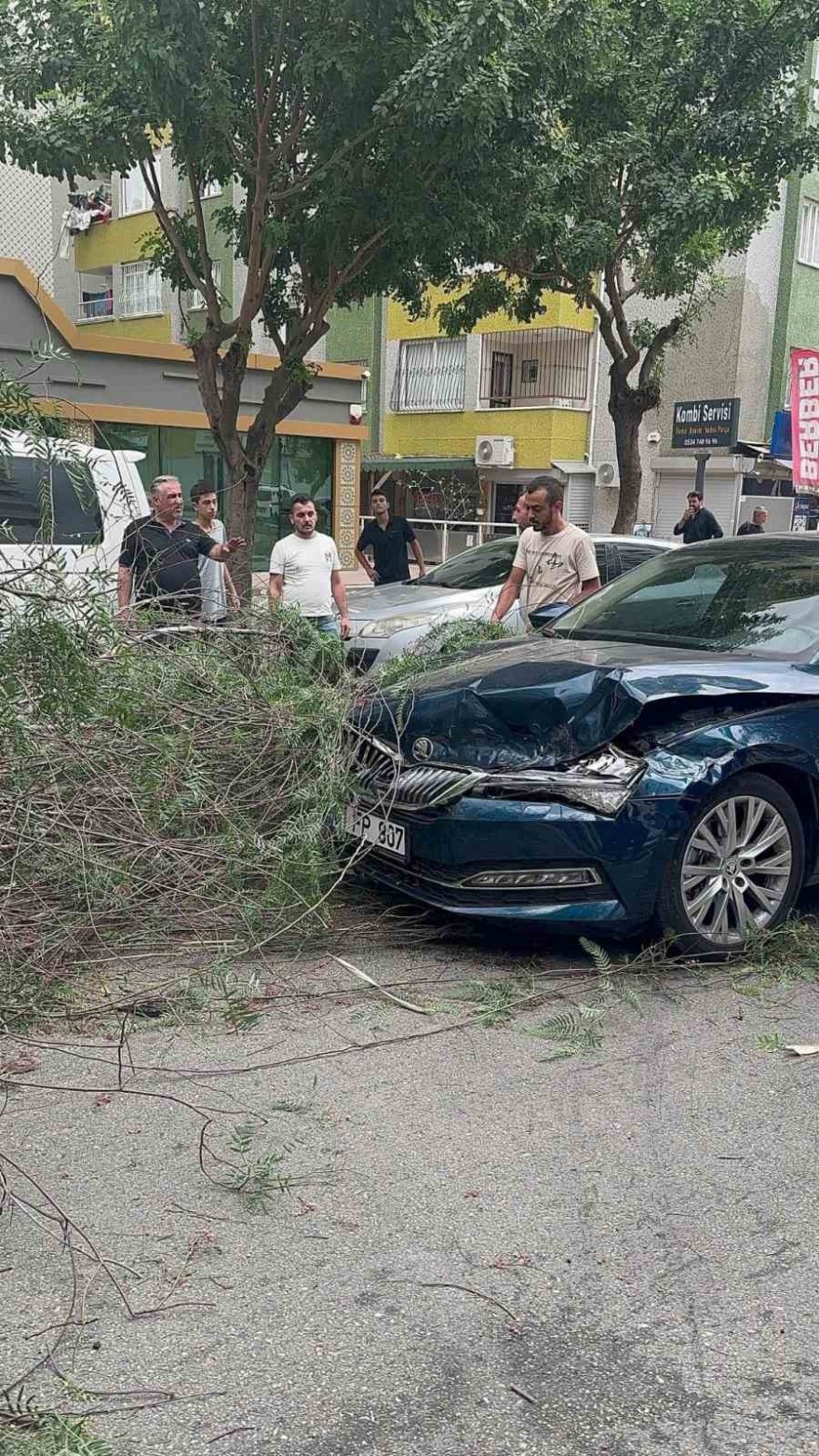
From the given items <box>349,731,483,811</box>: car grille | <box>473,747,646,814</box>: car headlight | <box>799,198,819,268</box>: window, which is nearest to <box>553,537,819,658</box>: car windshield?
<box>473,747,646,814</box>: car headlight

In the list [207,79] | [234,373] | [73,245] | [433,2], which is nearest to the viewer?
[433,2]

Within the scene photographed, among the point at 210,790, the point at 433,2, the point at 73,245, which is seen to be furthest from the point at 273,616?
the point at 73,245

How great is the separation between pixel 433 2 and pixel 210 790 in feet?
24.0

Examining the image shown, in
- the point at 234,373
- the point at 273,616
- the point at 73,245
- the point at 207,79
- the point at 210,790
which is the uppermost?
the point at 73,245

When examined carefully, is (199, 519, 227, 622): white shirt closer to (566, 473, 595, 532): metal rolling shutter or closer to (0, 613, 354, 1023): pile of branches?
(0, 613, 354, 1023): pile of branches

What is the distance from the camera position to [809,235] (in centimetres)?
3055

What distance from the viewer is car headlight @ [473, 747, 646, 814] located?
453cm

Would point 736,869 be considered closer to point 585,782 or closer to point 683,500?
point 585,782

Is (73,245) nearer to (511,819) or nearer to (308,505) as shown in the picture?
(308,505)

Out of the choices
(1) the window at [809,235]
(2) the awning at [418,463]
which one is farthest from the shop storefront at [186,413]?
(1) the window at [809,235]

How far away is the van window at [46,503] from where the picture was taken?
168 inches

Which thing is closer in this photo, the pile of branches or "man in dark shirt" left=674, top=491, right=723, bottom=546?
the pile of branches

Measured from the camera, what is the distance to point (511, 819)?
180 inches

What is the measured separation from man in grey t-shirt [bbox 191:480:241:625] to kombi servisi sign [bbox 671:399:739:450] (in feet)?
29.2
